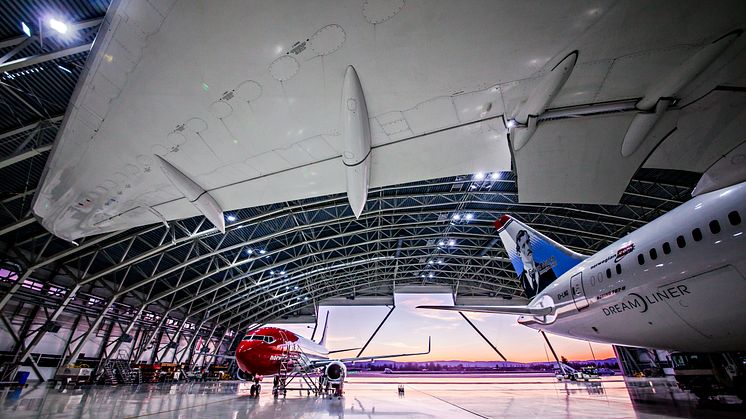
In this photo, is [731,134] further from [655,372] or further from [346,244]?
[655,372]

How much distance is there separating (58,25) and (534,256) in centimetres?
1405

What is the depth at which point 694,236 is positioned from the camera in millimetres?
4957

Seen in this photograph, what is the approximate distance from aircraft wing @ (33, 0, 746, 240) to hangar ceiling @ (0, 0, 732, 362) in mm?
804

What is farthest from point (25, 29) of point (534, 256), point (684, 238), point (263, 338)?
point (534, 256)

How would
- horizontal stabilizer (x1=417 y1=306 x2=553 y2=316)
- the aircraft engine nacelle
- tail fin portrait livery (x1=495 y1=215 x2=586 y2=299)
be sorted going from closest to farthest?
horizontal stabilizer (x1=417 y1=306 x2=553 y2=316), tail fin portrait livery (x1=495 y1=215 x2=586 y2=299), the aircraft engine nacelle

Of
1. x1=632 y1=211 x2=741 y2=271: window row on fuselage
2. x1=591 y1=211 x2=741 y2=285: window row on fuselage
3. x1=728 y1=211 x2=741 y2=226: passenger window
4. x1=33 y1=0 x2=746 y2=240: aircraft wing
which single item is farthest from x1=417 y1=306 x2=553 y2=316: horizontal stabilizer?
x1=33 y1=0 x2=746 y2=240: aircraft wing

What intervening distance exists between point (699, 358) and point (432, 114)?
10.3m

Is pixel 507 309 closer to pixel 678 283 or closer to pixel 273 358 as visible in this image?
pixel 678 283

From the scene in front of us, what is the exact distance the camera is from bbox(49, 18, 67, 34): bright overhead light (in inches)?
244

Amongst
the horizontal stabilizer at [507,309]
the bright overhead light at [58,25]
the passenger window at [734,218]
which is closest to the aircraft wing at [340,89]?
the passenger window at [734,218]

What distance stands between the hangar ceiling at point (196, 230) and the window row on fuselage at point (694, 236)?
140 cm

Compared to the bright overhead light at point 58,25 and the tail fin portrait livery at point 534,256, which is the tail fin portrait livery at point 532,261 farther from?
the bright overhead light at point 58,25

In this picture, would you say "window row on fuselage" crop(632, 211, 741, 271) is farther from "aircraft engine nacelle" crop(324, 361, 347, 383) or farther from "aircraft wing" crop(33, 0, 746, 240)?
"aircraft engine nacelle" crop(324, 361, 347, 383)

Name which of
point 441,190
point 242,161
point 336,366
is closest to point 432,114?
point 242,161
